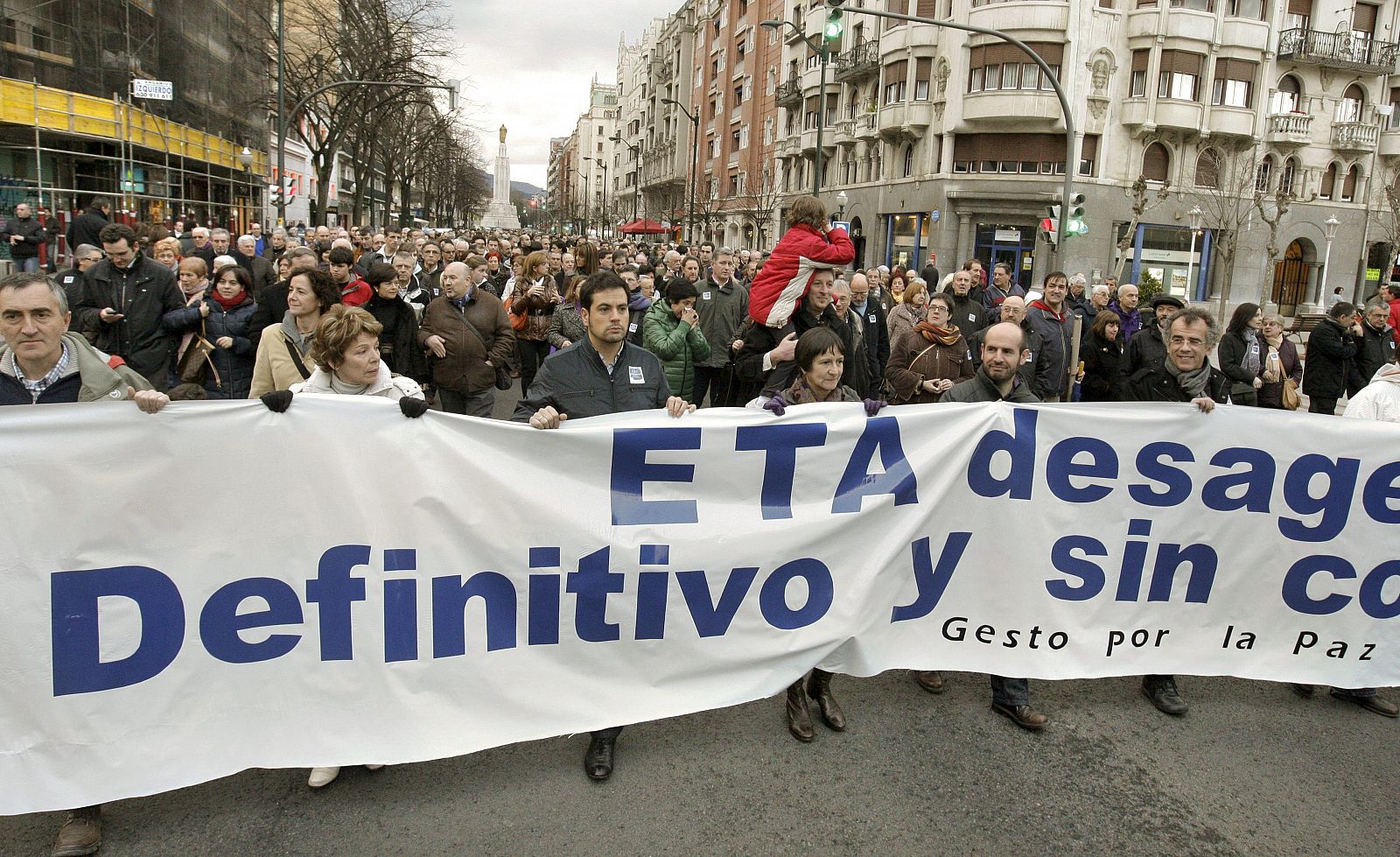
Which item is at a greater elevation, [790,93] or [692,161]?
[790,93]

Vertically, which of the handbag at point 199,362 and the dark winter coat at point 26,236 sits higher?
the dark winter coat at point 26,236

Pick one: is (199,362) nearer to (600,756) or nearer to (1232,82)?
(600,756)

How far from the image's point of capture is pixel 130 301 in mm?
7199

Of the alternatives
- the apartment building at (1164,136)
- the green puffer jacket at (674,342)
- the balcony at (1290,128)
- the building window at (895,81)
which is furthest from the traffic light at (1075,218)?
the balcony at (1290,128)

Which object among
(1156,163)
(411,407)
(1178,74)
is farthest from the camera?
(1156,163)

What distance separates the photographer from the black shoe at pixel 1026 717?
414cm

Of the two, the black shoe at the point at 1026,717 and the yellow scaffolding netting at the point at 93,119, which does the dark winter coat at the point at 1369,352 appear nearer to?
the black shoe at the point at 1026,717

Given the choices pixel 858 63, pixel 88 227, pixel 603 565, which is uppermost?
pixel 858 63

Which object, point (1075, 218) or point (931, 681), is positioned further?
point (1075, 218)

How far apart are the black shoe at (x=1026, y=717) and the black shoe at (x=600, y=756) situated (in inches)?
68.7

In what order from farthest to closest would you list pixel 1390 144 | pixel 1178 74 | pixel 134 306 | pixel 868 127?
1. pixel 868 127
2. pixel 1390 144
3. pixel 1178 74
4. pixel 134 306

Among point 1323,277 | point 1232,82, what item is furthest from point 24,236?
point 1323,277

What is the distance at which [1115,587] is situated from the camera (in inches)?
173

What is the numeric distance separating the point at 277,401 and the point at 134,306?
15.2 ft
